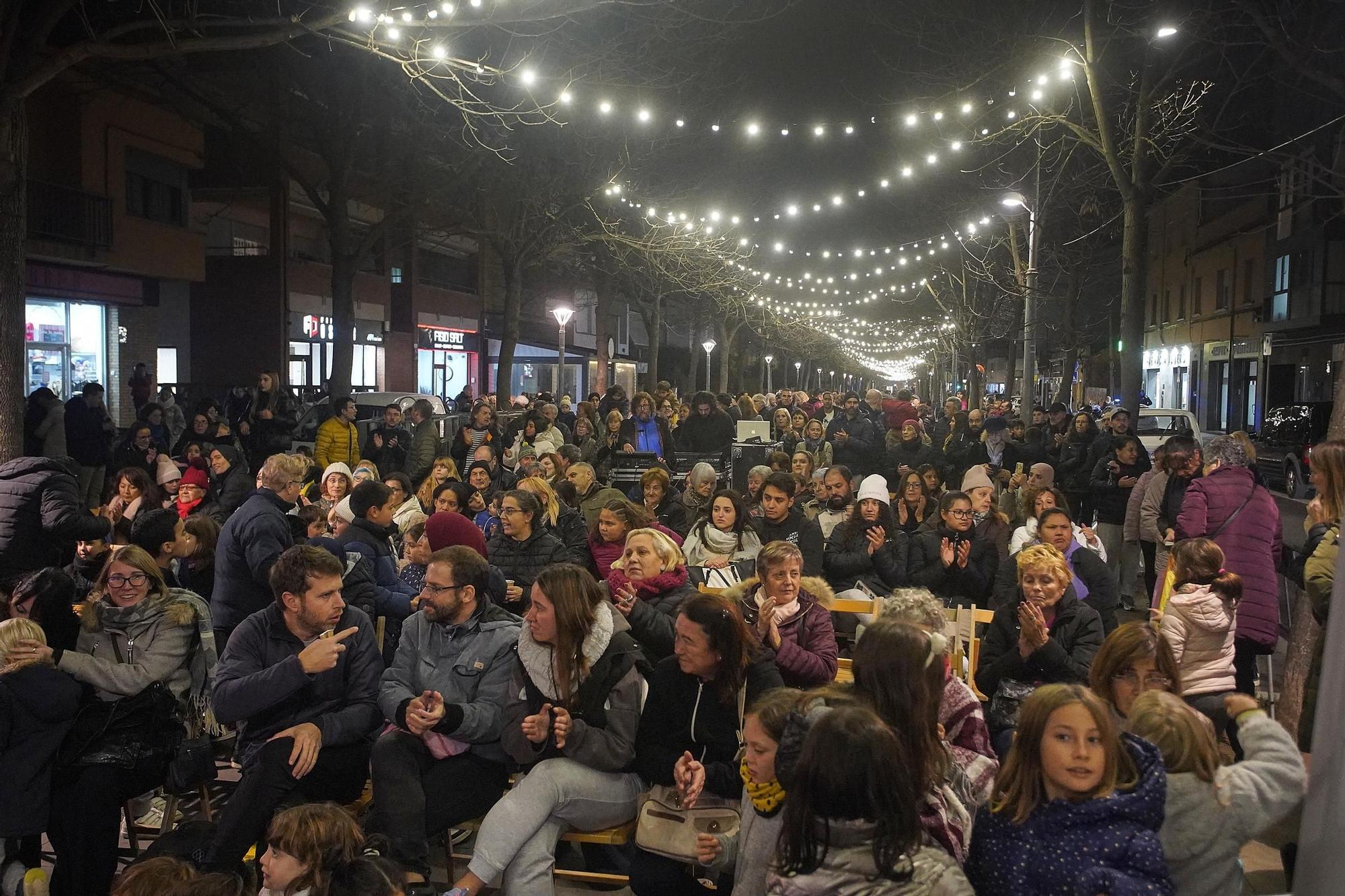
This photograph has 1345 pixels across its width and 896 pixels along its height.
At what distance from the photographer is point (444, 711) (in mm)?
4648

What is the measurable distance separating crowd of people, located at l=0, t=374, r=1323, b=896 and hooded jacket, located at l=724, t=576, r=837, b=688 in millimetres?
20

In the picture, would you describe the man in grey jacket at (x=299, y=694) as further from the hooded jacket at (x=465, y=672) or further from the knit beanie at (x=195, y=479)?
the knit beanie at (x=195, y=479)

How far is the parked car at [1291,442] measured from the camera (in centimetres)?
2247

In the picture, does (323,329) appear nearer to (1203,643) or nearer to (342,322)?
(342,322)

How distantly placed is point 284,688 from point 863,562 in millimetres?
4305

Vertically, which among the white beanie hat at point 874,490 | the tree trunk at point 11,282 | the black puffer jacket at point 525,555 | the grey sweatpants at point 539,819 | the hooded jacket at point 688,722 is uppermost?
the tree trunk at point 11,282

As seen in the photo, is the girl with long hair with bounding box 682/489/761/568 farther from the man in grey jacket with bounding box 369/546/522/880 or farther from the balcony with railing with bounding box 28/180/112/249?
the balcony with railing with bounding box 28/180/112/249

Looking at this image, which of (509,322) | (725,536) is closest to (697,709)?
(725,536)

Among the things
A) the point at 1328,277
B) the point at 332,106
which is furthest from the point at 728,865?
the point at 1328,277

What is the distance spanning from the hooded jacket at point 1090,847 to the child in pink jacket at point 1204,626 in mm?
2716

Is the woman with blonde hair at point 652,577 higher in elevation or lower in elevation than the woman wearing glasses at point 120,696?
higher

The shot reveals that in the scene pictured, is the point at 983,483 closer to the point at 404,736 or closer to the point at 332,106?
the point at 404,736

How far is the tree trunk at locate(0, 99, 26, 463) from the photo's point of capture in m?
9.91

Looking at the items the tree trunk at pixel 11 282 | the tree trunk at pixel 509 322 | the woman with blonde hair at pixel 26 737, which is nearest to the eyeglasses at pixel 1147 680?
the woman with blonde hair at pixel 26 737
